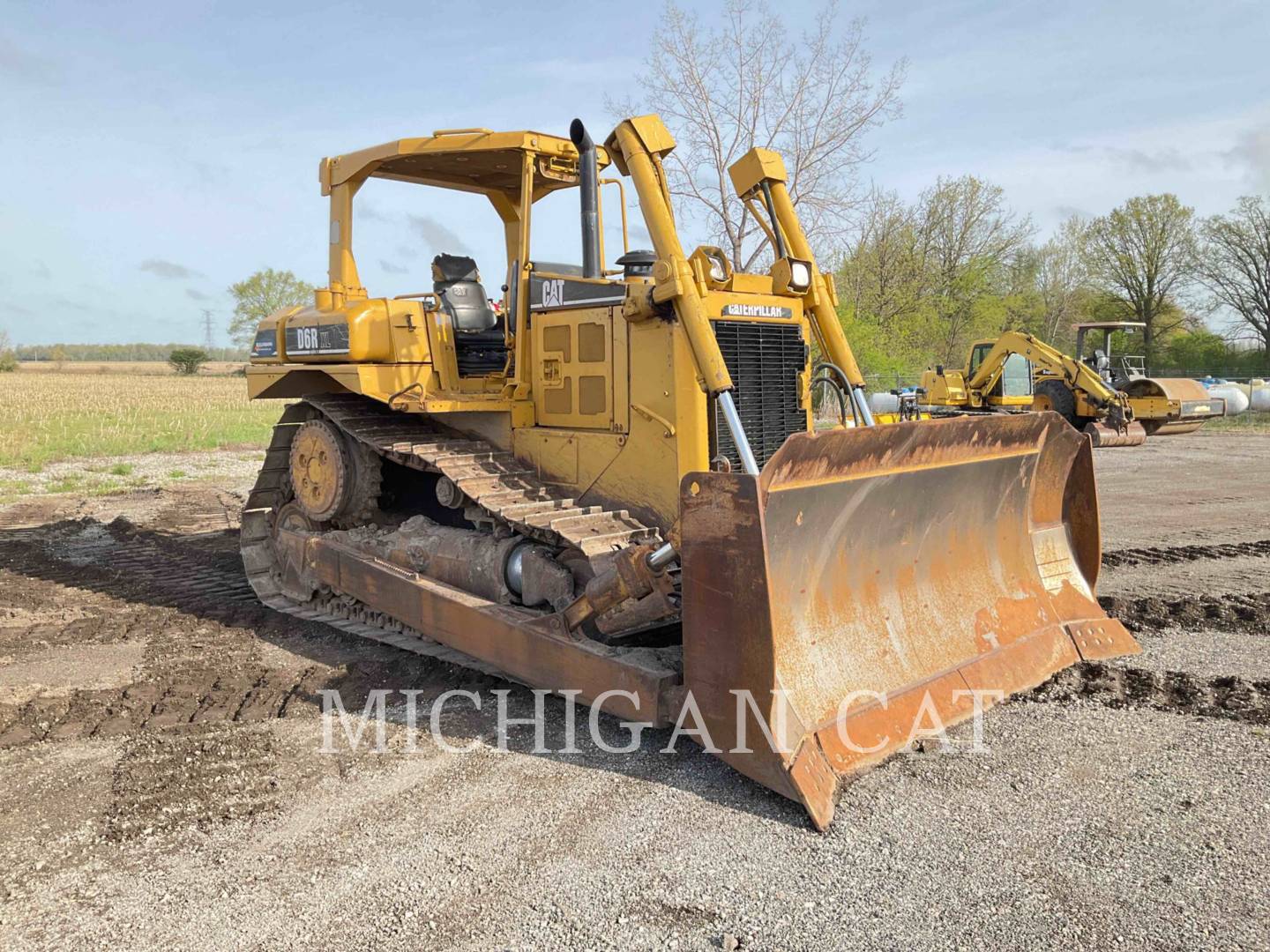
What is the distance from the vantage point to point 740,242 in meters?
18.4

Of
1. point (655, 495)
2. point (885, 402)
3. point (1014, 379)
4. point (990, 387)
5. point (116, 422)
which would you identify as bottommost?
point (116, 422)

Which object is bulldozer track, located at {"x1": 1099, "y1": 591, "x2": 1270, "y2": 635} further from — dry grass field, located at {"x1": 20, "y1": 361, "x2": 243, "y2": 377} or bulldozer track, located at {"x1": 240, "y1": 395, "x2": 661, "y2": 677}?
dry grass field, located at {"x1": 20, "y1": 361, "x2": 243, "y2": 377}

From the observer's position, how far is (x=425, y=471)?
5.77 metres

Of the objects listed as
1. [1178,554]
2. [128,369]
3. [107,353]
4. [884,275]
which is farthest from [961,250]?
[107,353]

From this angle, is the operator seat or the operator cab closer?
the operator seat

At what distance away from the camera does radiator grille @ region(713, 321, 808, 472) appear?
5.13m

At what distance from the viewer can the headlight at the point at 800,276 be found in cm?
536

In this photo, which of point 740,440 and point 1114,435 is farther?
point 1114,435

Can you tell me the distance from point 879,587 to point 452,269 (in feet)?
12.9

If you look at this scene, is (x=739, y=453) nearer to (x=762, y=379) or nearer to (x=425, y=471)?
(x=762, y=379)

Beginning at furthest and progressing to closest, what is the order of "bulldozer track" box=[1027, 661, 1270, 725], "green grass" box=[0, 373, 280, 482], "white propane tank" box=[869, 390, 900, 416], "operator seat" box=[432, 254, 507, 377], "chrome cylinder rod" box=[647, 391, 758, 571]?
"white propane tank" box=[869, 390, 900, 416], "green grass" box=[0, 373, 280, 482], "operator seat" box=[432, 254, 507, 377], "bulldozer track" box=[1027, 661, 1270, 725], "chrome cylinder rod" box=[647, 391, 758, 571]

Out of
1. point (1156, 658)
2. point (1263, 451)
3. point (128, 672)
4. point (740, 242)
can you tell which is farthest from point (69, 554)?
point (1263, 451)

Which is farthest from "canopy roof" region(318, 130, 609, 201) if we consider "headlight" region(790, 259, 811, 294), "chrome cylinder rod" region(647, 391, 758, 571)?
"chrome cylinder rod" region(647, 391, 758, 571)

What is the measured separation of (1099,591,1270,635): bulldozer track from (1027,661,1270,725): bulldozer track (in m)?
0.98
